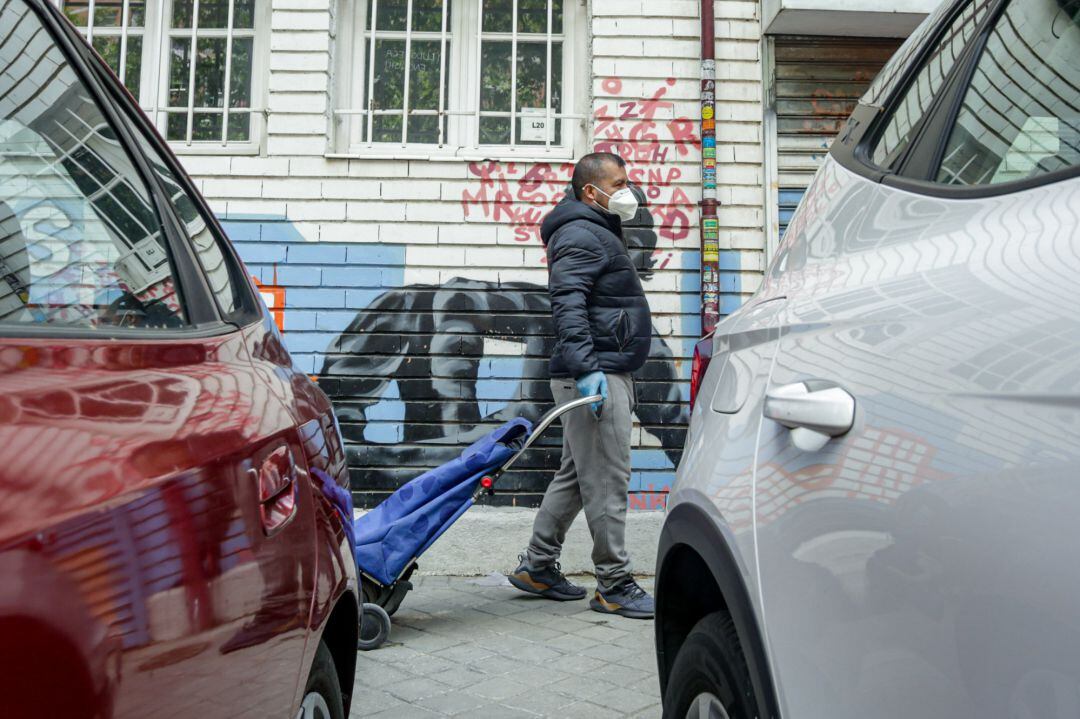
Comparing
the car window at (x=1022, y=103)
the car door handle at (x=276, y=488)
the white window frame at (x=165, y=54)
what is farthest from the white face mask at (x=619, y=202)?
the car door handle at (x=276, y=488)

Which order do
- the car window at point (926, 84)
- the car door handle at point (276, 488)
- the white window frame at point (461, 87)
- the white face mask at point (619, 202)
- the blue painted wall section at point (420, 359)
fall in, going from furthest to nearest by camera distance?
the white window frame at point (461, 87) < the blue painted wall section at point (420, 359) < the white face mask at point (619, 202) < the car window at point (926, 84) < the car door handle at point (276, 488)

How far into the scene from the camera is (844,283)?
170 centimetres

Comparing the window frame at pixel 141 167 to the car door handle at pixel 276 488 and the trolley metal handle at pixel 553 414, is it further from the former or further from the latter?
the trolley metal handle at pixel 553 414

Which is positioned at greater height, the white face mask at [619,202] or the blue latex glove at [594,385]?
the white face mask at [619,202]

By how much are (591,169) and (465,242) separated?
57.7 inches

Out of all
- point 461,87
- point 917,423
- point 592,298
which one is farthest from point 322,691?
point 461,87

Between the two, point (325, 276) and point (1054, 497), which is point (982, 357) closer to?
point (1054, 497)

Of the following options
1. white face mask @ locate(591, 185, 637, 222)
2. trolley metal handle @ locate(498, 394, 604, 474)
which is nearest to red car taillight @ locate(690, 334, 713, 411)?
trolley metal handle @ locate(498, 394, 604, 474)

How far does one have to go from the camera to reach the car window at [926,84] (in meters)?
1.77

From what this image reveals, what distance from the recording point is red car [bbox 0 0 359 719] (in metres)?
0.97

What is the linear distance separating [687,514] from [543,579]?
3.37 m

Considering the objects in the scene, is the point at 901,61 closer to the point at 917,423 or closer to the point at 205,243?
the point at 917,423

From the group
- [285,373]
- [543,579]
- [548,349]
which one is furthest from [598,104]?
[285,373]

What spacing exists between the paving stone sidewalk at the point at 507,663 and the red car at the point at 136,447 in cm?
167
